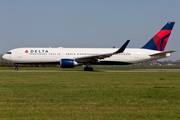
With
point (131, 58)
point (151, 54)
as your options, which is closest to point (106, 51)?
point (131, 58)

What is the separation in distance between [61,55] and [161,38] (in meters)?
16.2

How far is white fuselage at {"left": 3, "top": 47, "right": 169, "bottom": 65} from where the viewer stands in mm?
32750

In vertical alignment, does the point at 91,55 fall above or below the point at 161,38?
below

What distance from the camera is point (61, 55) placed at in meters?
33.4

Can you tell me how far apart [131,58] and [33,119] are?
30820 mm

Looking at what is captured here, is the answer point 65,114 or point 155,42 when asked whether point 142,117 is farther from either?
point 155,42

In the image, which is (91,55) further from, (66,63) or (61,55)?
(66,63)

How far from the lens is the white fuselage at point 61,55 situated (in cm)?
3275

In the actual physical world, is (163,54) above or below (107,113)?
above

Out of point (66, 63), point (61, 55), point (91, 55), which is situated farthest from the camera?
point (91, 55)

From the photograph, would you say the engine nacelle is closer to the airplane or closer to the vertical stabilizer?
the airplane

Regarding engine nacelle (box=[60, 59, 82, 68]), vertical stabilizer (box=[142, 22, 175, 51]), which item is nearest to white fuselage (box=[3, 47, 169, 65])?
vertical stabilizer (box=[142, 22, 175, 51])

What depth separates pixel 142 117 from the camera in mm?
6473

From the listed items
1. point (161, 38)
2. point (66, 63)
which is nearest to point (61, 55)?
point (66, 63)
